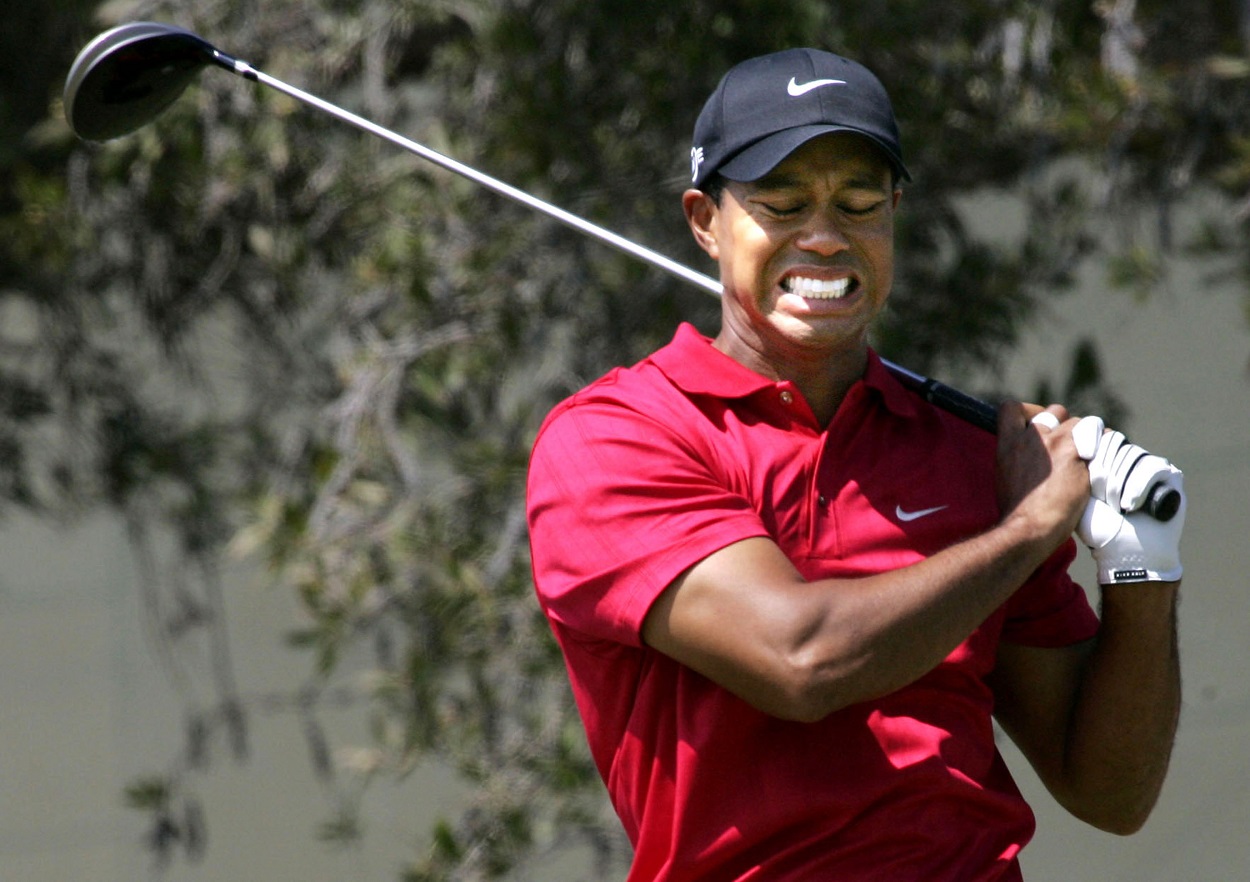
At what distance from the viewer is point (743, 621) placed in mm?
1943

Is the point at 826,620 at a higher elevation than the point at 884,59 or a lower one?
lower

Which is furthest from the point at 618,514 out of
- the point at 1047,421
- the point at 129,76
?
the point at 129,76

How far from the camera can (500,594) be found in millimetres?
4051

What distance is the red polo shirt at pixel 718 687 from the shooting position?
2.01 metres

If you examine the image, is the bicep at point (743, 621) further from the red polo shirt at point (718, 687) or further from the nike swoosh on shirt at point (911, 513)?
the nike swoosh on shirt at point (911, 513)

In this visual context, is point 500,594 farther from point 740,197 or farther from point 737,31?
point 740,197

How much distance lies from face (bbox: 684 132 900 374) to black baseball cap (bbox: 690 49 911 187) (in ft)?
0.08

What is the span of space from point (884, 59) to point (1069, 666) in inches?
89.7

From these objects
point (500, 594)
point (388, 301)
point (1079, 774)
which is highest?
point (388, 301)

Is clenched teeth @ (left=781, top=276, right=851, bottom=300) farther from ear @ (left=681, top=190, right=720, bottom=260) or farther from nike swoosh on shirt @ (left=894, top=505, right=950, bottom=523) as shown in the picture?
nike swoosh on shirt @ (left=894, top=505, right=950, bottom=523)

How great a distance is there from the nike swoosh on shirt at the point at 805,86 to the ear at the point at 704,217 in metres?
0.19

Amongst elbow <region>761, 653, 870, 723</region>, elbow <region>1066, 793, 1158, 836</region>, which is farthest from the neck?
elbow <region>1066, 793, 1158, 836</region>

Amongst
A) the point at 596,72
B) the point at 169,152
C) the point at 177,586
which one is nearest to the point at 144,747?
the point at 177,586

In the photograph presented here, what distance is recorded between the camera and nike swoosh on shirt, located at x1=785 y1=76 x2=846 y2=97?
220 centimetres
